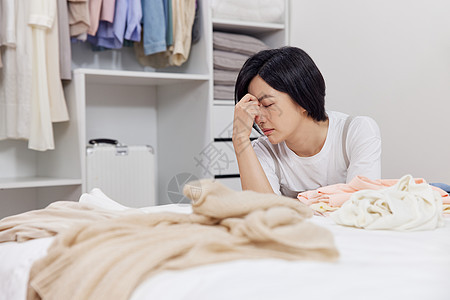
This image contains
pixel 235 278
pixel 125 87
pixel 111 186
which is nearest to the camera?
pixel 235 278

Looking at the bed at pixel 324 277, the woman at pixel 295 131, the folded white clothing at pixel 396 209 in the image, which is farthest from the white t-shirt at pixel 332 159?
the bed at pixel 324 277

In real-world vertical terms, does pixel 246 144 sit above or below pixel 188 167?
above

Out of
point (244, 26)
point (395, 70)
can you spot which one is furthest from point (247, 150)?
point (244, 26)

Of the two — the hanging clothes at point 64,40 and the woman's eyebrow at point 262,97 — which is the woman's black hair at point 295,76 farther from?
the hanging clothes at point 64,40

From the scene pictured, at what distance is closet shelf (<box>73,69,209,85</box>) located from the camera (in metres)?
2.45

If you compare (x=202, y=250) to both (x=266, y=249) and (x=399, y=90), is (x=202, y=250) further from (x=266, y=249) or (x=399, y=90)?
(x=399, y=90)

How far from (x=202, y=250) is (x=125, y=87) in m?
2.36

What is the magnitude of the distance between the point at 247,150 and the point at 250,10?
132 centimetres

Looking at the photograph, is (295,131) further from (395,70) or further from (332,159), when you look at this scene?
(395,70)

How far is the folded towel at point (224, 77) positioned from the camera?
2717mm

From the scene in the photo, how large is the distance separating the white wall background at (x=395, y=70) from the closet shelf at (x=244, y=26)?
0.21m

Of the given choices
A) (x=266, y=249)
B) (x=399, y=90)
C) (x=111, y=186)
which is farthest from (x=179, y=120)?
(x=266, y=249)

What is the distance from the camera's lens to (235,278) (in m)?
0.67

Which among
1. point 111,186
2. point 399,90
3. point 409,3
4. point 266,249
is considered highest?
point 409,3
